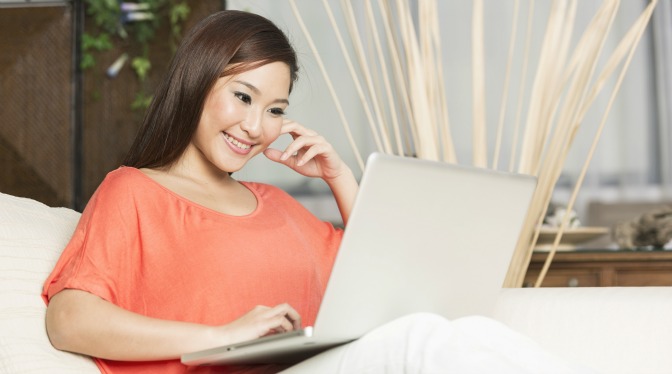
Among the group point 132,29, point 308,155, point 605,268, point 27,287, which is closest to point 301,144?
point 308,155

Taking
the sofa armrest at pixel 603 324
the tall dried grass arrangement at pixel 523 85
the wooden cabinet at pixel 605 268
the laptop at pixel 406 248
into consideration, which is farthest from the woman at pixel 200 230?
the wooden cabinet at pixel 605 268

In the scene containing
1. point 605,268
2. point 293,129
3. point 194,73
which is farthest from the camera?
point 605,268

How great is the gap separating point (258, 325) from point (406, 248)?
230mm

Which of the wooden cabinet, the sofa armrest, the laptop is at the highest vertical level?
the laptop

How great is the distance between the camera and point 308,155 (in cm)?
159

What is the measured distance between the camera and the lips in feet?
4.85

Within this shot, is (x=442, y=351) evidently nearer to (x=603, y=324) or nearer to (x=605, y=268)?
(x=603, y=324)

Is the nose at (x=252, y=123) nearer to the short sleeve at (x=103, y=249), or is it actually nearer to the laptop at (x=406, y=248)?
the short sleeve at (x=103, y=249)

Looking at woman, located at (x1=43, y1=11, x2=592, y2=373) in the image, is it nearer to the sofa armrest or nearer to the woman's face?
the woman's face

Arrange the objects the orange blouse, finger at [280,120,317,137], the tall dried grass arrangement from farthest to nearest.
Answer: the tall dried grass arrangement
finger at [280,120,317,137]
the orange blouse

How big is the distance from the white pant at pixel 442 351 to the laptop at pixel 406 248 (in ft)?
0.13

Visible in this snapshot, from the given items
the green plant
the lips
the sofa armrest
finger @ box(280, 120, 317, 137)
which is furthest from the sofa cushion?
the green plant

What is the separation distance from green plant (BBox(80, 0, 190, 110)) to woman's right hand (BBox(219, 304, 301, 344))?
2.29 meters

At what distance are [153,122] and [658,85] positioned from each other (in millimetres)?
2193
